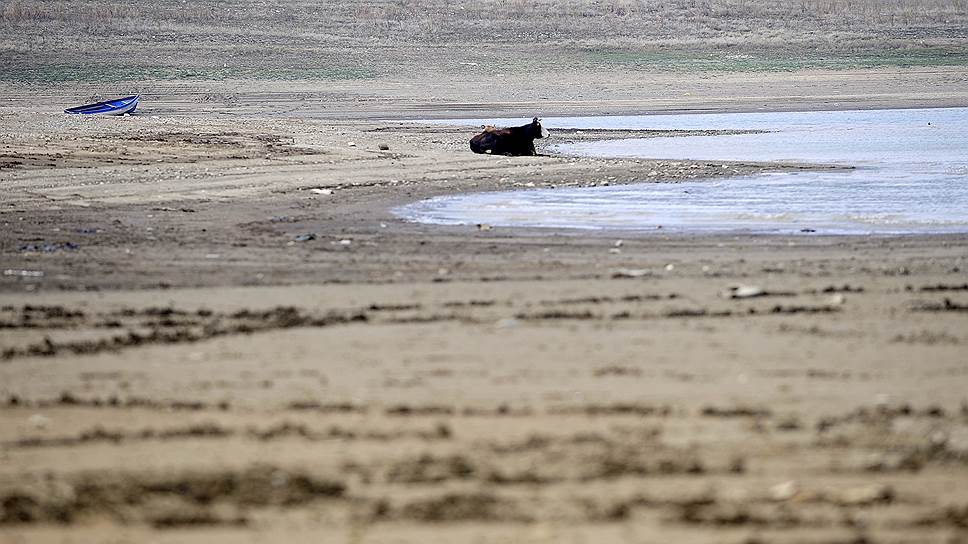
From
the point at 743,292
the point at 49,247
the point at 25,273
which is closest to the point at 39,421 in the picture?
the point at 25,273

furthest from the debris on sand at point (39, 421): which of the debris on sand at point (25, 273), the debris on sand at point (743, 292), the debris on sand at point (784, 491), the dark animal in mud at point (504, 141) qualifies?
the dark animal in mud at point (504, 141)

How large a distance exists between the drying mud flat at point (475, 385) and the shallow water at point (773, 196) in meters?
1.05

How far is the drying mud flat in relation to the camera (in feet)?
16.9

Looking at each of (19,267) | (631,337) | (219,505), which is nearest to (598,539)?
(219,505)

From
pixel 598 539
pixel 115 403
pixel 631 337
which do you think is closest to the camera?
pixel 598 539

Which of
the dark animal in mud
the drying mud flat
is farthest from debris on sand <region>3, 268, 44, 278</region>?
the dark animal in mud

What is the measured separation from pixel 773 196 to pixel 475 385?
33.5 ft

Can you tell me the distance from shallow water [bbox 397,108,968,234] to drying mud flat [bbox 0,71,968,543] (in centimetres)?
105

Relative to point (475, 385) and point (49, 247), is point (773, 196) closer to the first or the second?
point (49, 247)

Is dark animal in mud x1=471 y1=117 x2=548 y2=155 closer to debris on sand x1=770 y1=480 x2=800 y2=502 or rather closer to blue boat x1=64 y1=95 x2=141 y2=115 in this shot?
blue boat x1=64 y1=95 x2=141 y2=115

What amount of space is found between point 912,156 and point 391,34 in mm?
26759

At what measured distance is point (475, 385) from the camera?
700cm

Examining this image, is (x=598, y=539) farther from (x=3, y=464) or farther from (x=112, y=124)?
(x=112, y=124)

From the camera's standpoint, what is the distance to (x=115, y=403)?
22.1 feet
